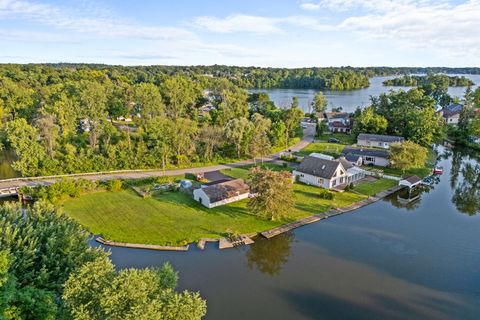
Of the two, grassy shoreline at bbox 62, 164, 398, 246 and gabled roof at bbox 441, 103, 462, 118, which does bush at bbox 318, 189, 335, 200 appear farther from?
gabled roof at bbox 441, 103, 462, 118

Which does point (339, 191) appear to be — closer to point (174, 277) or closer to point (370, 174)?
point (370, 174)

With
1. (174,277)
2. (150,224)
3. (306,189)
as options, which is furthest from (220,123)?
(174,277)

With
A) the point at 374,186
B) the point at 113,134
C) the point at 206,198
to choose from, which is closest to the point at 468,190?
the point at 374,186

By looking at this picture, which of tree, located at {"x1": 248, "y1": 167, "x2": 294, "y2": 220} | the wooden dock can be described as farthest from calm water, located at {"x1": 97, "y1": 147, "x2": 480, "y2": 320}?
tree, located at {"x1": 248, "y1": 167, "x2": 294, "y2": 220}

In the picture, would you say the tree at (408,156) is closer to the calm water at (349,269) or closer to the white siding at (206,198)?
the calm water at (349,269)

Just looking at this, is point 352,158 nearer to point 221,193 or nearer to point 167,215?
point 221,193

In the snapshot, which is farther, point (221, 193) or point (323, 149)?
point (323, 149)
